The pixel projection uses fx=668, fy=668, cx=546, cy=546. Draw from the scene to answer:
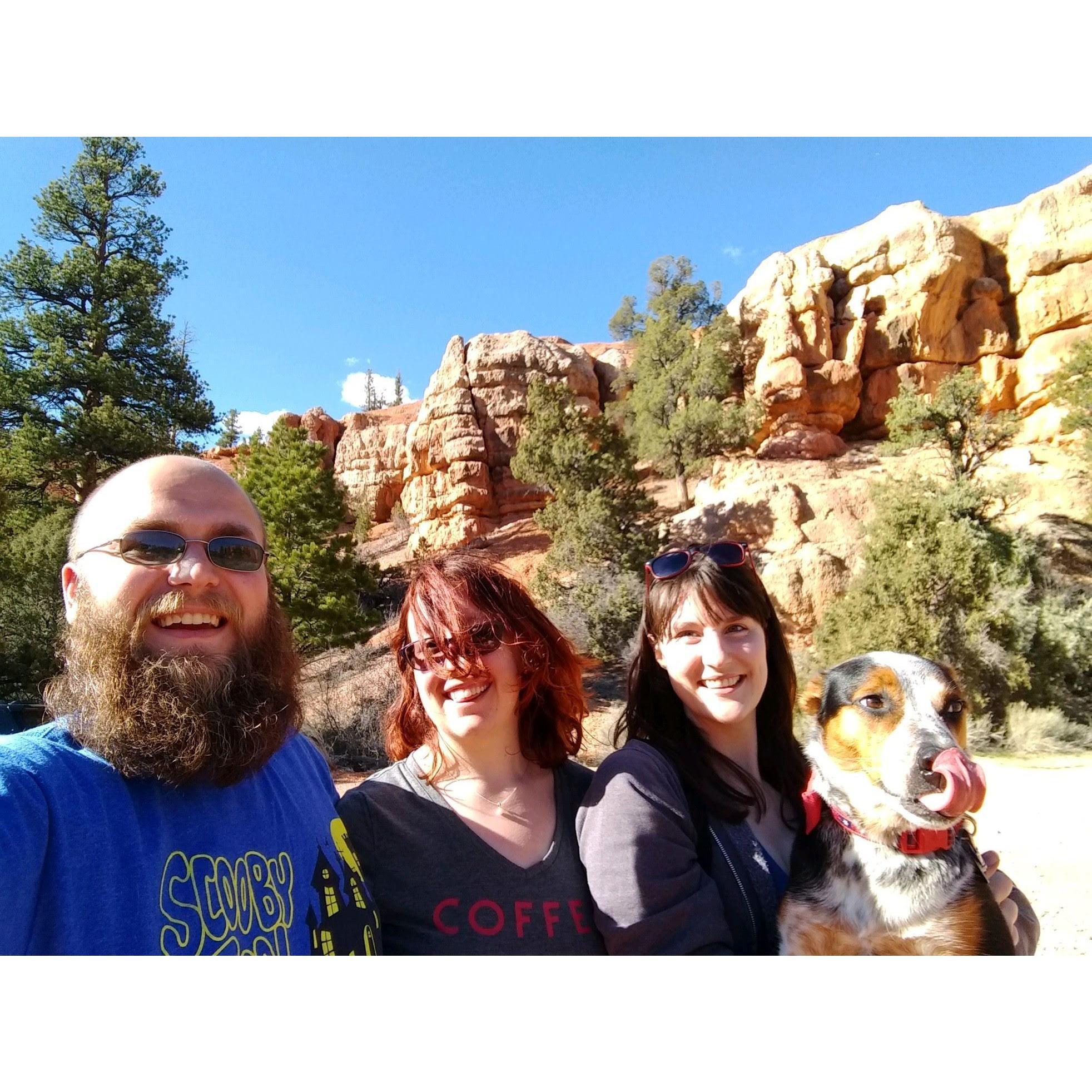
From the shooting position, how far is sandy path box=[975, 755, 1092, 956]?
403cm

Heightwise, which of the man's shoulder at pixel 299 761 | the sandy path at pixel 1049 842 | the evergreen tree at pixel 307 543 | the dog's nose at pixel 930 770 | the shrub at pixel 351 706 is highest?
the evergreen tree at pixel 307 543

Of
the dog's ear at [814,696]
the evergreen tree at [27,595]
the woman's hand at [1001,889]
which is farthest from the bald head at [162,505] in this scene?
the evergreen tree at [27,595]

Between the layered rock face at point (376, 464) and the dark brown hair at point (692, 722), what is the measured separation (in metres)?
33.0

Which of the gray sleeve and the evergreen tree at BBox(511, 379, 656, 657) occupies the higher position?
the evergreen tree at BBox(511, 379, 656, 657)

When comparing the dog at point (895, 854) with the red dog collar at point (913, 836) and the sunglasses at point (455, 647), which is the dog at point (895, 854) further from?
the sunglasses at point (455, 647)

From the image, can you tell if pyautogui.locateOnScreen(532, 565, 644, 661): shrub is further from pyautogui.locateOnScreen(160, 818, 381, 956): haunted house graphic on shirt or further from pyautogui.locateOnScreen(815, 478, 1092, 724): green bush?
pyautogui.locateOnScreen(160, 818, 381, 956): haunted house graphic on shirt

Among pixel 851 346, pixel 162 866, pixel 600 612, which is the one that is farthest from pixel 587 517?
pixel 162 866

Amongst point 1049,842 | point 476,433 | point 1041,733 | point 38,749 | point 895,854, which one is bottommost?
point 1041,733

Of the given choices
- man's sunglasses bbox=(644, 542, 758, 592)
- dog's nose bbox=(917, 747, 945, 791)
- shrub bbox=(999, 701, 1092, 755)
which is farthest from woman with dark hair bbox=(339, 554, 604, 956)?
shrub bbox=(999, 701, 1092, 755)

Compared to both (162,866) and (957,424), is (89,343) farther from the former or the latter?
(957,424)

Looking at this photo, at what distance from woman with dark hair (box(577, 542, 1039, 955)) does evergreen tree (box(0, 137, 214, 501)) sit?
12565mm

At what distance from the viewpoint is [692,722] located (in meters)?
1.76

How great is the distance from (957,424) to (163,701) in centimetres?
2396

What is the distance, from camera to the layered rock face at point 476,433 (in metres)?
28.2
